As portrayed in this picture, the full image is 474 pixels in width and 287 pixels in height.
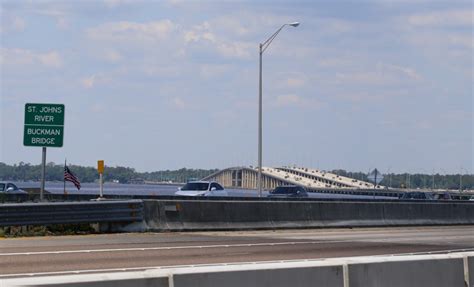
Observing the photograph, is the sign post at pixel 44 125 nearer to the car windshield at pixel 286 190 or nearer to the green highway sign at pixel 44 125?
the green highway sign at pixel 44 125

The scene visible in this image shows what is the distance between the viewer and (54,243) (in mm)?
21344

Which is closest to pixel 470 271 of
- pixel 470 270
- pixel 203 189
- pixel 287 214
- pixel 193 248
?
pixel 470 270

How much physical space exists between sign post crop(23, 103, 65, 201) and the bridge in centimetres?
7674

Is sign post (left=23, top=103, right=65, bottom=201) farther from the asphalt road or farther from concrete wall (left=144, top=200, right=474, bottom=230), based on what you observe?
the asphalt road

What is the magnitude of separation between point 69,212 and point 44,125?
3.36m

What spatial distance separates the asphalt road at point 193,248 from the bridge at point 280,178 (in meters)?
75.9

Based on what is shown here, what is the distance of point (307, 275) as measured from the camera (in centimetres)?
1066

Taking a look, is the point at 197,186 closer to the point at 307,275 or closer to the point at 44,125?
the point at 44,125

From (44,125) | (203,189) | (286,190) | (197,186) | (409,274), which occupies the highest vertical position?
(44,125)

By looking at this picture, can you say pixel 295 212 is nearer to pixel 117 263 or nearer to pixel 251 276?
pixel 117 263

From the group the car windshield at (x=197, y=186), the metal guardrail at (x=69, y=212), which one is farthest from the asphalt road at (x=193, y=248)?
the car windshield at (x=197, y=186)

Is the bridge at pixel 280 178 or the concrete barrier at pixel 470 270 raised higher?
the bridge at pixel 280 178

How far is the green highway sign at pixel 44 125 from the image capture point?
25578 mm

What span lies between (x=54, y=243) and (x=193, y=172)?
17515cm
